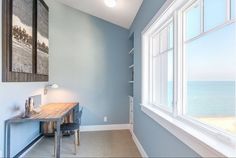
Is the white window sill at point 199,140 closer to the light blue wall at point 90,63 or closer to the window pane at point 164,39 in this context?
the window pane at point 164,39

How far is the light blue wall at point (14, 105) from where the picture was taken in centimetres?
261

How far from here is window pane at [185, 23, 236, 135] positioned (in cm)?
124

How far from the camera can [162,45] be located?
270cm

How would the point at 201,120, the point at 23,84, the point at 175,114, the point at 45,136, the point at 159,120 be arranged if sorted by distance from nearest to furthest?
the point at 201,120 < the point at 175,114 < the point at 159,120 < the point at 23,84 < the point at 45,136

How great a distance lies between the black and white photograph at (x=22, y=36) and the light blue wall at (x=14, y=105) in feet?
0.96

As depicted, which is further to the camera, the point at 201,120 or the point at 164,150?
the point at 164,150

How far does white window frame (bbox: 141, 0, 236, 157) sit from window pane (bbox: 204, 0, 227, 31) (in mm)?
42

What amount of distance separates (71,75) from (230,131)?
397 cm

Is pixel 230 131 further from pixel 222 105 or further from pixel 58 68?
pixel 58 68

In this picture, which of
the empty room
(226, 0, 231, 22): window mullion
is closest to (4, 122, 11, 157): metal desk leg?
the empty room

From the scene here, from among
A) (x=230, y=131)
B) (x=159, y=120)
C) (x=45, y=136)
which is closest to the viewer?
(x=230, y=131)

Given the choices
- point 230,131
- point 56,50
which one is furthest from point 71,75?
point 230,131

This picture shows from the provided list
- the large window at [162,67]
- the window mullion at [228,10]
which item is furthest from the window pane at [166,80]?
the window mullion at [228,10]

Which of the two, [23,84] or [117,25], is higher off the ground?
[117,25]
